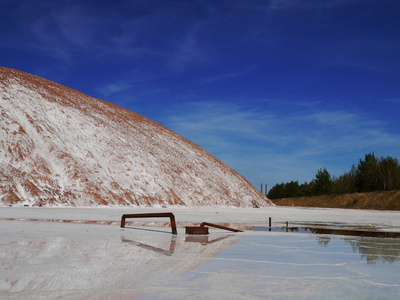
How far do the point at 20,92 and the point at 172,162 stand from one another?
15445 millimetres

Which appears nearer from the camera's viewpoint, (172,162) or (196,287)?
(196,287)

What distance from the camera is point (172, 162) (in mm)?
41031

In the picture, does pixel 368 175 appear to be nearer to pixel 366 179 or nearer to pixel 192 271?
pixel 366 179

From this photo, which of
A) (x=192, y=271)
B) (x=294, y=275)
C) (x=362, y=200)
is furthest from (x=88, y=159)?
(x=362, y=200)

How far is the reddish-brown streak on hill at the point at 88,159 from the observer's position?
27.0 m

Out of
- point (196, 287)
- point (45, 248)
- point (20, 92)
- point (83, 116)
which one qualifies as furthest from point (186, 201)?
point (196, 287)

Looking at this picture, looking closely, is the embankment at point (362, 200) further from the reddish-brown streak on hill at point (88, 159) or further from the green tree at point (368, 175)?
the reddish-brown streak on hill at point (88, 159)

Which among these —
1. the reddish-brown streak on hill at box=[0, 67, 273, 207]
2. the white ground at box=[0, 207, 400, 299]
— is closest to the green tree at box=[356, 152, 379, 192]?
the reddish-brown streak on hill at box=[0, 67, 273, 207]

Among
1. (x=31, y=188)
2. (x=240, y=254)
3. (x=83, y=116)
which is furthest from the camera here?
(x=83, y=116)

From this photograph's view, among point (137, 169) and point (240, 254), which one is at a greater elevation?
point (137, 169)

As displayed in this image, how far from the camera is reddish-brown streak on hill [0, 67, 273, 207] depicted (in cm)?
2697

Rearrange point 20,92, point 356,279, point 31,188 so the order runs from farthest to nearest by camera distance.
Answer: point 20,92, point 31,188, point 356,279

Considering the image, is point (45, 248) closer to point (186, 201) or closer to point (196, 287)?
point (196, 287)

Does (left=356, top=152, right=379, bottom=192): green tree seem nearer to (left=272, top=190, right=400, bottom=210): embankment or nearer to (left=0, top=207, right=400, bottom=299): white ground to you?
(left=272, top=190, right=400, bottom=210): embankment
